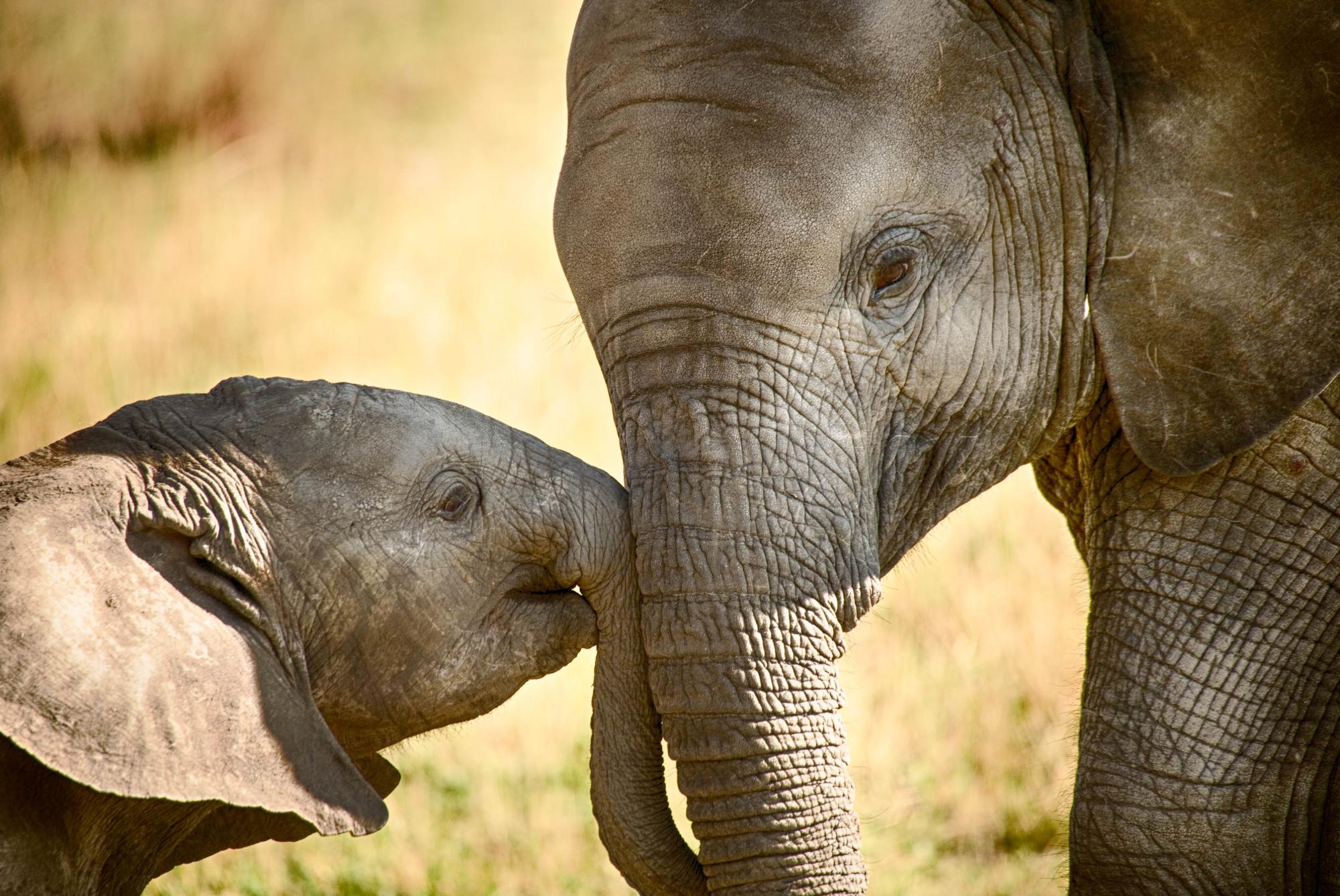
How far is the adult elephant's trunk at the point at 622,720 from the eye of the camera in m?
3.50

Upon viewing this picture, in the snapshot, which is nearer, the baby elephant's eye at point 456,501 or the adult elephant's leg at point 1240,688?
the baby elephant's eye at point 456,501

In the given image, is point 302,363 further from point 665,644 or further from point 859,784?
point 665,644

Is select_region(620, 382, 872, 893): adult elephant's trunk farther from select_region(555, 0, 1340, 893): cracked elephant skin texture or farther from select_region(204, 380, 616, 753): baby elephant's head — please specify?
Result: select_region(204, 380, 616, 753): baby elephant's head

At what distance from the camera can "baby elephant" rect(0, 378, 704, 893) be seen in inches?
117

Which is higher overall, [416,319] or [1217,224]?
[416,319]

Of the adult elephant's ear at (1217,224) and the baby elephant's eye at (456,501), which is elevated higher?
the adult elephant's ear at (1217,224)

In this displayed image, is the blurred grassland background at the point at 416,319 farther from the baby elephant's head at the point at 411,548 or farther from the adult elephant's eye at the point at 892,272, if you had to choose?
→ the adult elephant's eye at the point at 892,272

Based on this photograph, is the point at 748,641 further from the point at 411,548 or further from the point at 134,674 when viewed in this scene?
the point at 134,674

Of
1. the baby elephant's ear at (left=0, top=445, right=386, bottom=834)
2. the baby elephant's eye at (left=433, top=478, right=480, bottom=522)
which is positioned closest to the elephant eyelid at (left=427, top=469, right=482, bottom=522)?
the baby elephant's eye at (left=433, top=478, right=480, bottom=522)

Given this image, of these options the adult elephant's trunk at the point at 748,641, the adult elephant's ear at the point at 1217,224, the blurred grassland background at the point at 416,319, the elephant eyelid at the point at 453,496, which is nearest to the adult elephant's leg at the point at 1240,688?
the adult elephant's ear at the point at 1217,224

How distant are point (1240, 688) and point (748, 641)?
1.17 metres

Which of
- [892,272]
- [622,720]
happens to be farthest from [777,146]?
[622,720]

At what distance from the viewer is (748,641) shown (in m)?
3.31

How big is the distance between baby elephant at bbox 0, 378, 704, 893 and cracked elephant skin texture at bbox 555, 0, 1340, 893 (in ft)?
0.64
